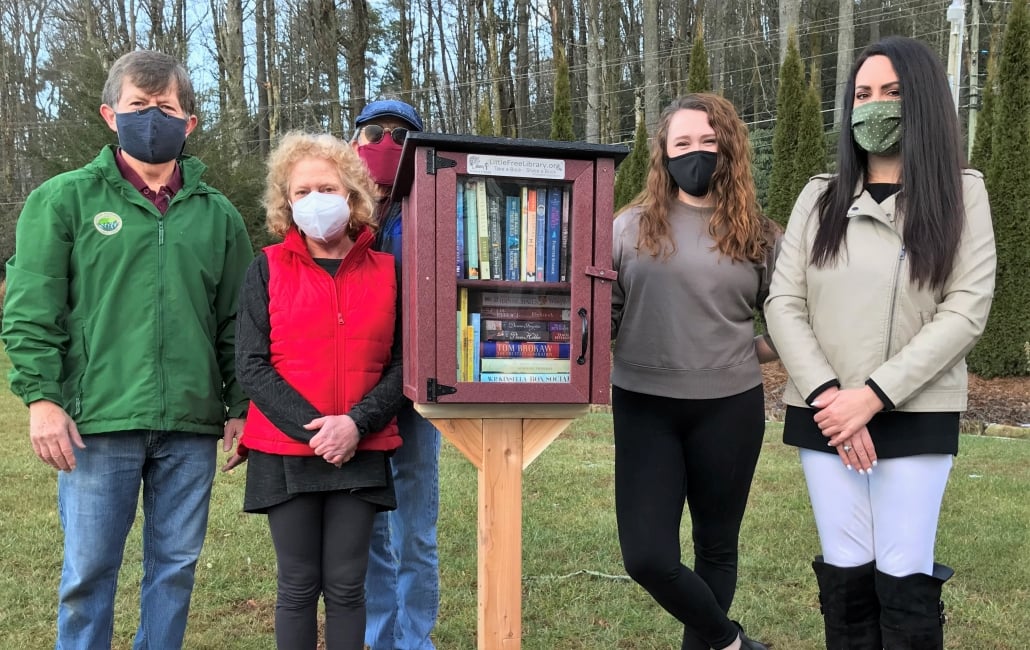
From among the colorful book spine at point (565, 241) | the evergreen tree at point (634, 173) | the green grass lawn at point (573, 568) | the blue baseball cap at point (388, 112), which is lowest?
the green grass lawn at point (573, 568)

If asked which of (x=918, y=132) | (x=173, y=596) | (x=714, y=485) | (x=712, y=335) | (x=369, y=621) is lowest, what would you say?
(x=369, y=621)

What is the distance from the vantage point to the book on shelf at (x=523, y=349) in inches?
91.1

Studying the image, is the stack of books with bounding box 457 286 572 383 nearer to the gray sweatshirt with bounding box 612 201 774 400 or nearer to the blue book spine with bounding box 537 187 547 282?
the blue book spine with bounding box 537 187 547 282

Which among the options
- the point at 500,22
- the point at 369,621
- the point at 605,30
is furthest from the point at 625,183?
the point at 369,621

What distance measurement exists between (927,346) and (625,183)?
1378 cm

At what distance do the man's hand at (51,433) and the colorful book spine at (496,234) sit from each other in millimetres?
1300

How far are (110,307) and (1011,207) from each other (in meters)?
11.8

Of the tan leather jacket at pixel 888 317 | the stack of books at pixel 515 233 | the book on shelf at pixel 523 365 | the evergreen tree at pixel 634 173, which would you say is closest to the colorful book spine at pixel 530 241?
the stack of books at pixel 515 233

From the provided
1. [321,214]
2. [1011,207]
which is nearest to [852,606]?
[321,214]

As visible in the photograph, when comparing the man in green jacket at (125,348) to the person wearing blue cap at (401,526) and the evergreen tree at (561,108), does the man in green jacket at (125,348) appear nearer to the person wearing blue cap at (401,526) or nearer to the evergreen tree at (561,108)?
the person wearing blue cap at (401,526)

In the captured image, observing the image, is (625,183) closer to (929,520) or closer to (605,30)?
(605,30)

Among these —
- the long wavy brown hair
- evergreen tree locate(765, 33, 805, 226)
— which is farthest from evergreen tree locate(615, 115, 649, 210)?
the long wavy brown hair

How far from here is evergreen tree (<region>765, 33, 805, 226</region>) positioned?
1296 cm

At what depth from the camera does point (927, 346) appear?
7.11 ft
